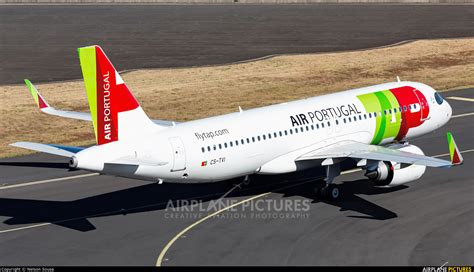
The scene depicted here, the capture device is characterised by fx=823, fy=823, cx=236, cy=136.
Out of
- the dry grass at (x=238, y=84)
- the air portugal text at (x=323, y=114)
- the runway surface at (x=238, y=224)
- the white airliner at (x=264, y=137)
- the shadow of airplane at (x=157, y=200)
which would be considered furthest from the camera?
the dry grass at (x=238, y=84)

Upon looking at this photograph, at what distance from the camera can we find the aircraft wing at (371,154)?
43.4 meters

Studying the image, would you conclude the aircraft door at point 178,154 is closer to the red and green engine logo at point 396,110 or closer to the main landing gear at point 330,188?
the main landing gear at point 330,188

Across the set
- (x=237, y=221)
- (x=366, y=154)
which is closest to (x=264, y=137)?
(x=237, y=221)

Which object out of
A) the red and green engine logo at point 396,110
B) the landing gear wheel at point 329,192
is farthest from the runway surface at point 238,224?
the red and green engine logo at point 396,110

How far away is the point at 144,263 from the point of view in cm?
3912

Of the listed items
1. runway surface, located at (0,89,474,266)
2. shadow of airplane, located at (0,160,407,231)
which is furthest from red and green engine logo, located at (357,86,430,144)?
shadow of airplane, located at (0,160,407,231)

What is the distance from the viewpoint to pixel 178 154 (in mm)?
43531

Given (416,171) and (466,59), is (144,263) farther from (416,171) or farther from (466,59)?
(466,59)

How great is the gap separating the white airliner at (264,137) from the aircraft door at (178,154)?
5 cm

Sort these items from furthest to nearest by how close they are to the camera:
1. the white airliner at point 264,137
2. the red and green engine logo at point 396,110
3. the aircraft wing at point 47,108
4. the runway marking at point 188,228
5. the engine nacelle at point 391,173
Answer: the red and green engine logo at point 396,110 < the aircraft wing at point 47,108 < the engine nacelle at point 391,173 < the white airliner at point 264,137 < the runway marking at point 188,228

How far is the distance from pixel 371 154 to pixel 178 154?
36.9ft

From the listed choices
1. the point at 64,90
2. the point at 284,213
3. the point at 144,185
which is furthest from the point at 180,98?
the point at 284,213

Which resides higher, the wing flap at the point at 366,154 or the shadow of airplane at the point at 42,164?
the shadow of airplane at the point at 42,164

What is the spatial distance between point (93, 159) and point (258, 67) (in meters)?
58.0
